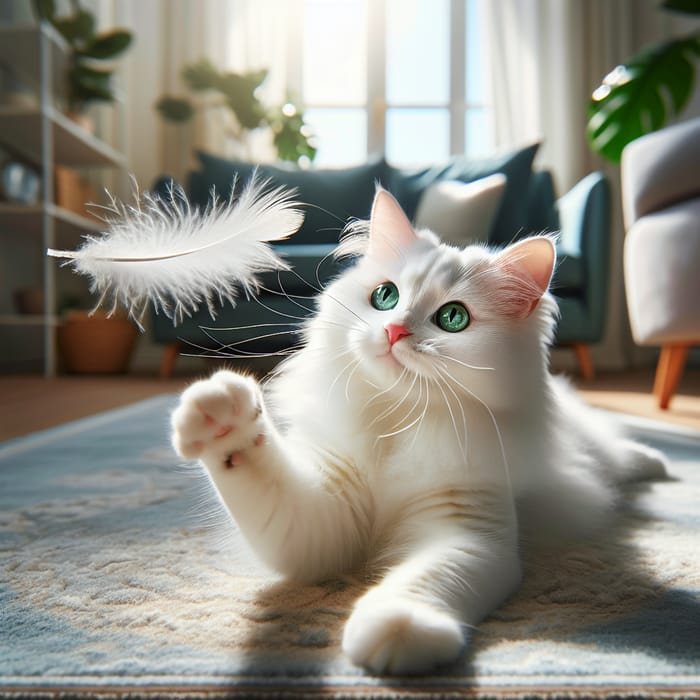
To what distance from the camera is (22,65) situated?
360 centimetres

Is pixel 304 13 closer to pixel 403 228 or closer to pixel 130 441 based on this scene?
pixel 130 441

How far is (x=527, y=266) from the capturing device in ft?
2.35

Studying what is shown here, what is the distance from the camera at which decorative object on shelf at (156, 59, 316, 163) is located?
14.0ft

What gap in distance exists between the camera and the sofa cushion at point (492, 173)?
137 inches

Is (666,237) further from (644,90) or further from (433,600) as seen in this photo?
(433,600)

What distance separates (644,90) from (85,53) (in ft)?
10.3

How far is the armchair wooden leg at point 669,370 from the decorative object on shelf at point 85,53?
352 centimetres

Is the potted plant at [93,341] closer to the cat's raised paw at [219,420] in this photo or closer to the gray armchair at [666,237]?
the gray armchair at [666,237]

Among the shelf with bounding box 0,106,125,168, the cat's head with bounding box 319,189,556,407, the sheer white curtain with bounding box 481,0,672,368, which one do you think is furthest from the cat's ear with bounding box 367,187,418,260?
the sheer white curtain with bounding box 481,0,672,368

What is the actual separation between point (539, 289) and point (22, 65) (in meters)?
3.85

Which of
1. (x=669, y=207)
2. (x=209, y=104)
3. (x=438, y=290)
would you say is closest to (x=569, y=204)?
(x=669, y=207)

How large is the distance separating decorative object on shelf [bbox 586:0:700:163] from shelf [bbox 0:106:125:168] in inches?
113

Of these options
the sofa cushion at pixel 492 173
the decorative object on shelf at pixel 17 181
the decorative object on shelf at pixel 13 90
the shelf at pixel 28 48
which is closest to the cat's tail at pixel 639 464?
the sofa cushion at pixel 492 173

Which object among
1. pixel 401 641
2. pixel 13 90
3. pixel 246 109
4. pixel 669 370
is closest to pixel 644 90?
pixel 669 370
